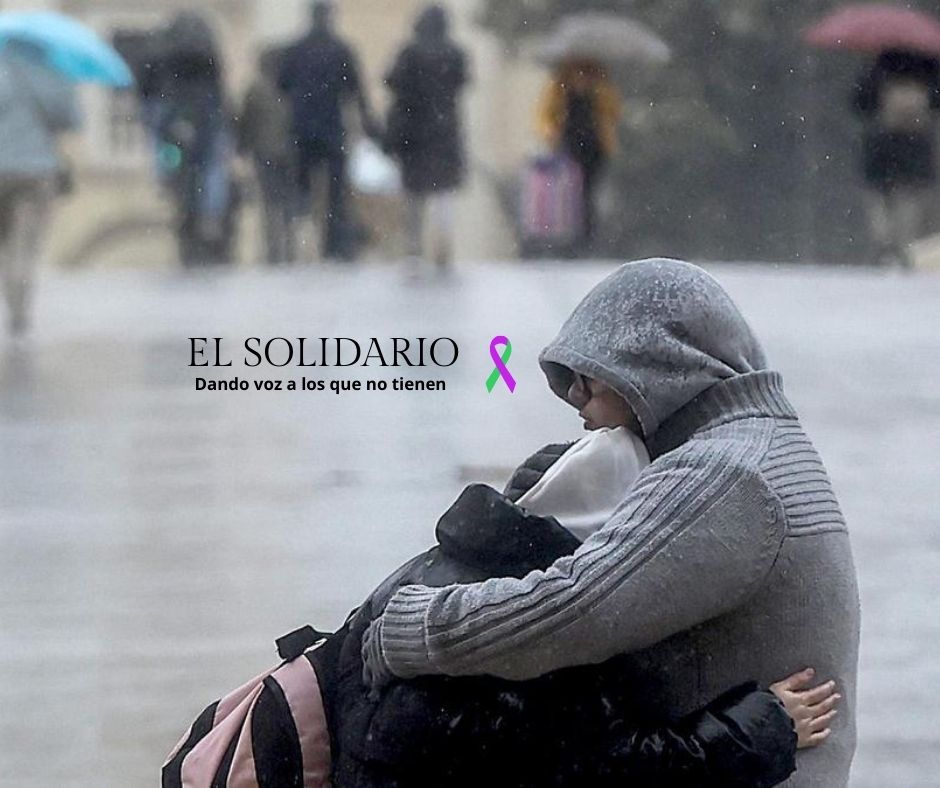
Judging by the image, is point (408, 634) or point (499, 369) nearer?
point (408, 634)

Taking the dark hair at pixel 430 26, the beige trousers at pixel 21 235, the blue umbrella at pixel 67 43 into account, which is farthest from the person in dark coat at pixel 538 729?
the beige trousers at pixel 21 235

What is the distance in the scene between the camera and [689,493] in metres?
2.49

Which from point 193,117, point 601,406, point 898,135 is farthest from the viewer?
point 898,135

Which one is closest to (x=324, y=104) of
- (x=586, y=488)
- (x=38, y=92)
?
(x=38, y=92)

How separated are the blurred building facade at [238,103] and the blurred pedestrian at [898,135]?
942mm

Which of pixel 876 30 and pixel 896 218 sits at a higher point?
pixel 876 30

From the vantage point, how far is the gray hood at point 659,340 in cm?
261

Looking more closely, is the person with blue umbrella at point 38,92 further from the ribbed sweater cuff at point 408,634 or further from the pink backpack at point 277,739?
the ribbed sweater cuff at point 408,634

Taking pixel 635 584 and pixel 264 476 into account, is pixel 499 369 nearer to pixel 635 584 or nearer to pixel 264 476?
pixel 264 476

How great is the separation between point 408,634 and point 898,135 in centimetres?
315

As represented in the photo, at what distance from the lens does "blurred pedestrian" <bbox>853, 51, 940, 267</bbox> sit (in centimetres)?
514

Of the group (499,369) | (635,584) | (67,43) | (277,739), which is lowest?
(277,739)

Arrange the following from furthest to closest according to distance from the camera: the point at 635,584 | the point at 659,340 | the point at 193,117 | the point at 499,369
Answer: the point at 193,117 < the point at 499,369 < the point at 659,340 < the point at 635,584

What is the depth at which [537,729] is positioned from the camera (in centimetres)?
255
